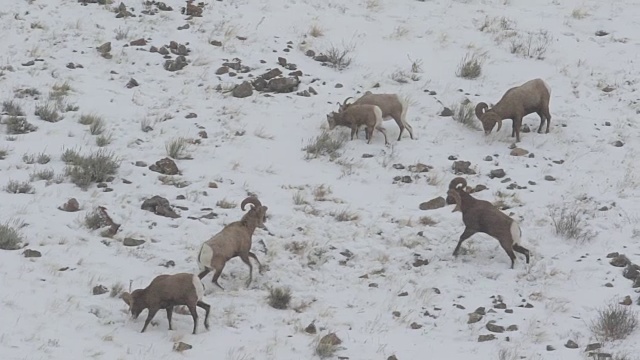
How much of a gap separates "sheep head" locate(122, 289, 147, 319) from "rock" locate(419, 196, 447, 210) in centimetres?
461

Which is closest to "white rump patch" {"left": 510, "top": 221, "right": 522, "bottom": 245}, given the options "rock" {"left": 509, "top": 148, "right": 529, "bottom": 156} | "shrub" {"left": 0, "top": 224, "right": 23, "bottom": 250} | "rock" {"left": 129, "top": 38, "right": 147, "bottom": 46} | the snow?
the snow

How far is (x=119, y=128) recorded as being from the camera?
42.8 feet

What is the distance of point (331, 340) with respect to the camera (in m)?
8.06

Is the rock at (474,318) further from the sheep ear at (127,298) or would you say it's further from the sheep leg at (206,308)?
the sheep ear at (127,298)

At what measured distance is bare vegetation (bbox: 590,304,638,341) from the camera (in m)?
8.17

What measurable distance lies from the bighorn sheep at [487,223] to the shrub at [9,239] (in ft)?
16.8

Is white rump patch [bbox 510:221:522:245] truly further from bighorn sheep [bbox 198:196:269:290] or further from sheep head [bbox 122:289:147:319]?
sheep head [bbox 122:289:147:319]

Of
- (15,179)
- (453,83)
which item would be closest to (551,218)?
(453,83)

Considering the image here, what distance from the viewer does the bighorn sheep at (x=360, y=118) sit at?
518 inches

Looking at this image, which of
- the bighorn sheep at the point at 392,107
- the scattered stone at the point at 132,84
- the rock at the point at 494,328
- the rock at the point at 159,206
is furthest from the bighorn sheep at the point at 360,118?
the rock at the point at 494,328

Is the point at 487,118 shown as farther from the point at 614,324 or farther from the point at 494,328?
the point at 614,324

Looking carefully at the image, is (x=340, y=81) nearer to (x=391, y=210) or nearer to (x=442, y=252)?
(x=391, y=210)

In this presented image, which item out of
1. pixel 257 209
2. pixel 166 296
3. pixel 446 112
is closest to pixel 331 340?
pixel 166 296

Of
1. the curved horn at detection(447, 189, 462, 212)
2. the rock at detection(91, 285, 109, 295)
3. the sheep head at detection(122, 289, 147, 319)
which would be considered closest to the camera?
the sheep head at detection(122, 289, 147, 319)
